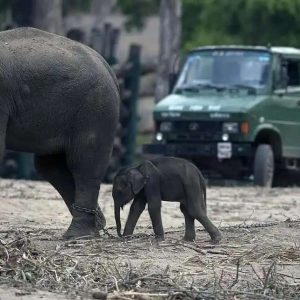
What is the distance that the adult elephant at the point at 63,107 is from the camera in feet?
35.1

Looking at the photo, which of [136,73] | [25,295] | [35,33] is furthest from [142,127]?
[25,295]

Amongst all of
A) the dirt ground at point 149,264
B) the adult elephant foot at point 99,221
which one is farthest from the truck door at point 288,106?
the adult elephant foot at point 99,221

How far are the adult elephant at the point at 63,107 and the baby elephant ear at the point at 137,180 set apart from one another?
44 centimetres

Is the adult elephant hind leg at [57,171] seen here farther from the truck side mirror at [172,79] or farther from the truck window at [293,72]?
the truck window at [293,72]

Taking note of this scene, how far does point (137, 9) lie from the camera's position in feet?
125

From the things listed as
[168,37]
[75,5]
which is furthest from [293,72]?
[75,5]

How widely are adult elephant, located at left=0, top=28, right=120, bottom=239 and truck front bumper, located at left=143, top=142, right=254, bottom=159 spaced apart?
8.43m

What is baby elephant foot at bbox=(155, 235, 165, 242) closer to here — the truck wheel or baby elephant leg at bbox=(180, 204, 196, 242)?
baby elephant leg at bbox=(180, 204, 196, 242)

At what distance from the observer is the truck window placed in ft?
67.1

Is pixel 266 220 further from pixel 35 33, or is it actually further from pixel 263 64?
pixel 263 64

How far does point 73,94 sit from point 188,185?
3.96ft

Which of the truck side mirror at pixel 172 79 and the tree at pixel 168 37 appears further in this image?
the tree at pixel 168 37

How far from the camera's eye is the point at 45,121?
10828 mm

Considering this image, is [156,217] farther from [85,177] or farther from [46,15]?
[46,15]
